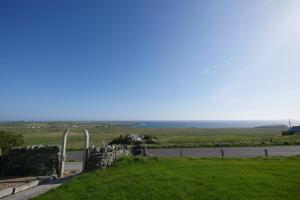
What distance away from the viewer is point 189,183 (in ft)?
41.5

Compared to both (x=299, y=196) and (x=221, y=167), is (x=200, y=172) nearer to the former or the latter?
(x=221, y=167)

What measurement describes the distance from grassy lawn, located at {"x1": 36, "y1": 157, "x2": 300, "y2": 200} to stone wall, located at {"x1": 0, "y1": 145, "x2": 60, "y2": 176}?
5109 millimetres

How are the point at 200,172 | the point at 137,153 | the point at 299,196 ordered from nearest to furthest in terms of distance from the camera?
the point at 299,196 < the point at 200,172 < the point at 137,153

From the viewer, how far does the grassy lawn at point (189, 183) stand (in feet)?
36.9

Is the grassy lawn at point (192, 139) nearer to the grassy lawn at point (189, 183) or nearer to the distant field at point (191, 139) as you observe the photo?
the distant field at point (191, 139)

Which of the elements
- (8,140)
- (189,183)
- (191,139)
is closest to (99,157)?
(189,183)

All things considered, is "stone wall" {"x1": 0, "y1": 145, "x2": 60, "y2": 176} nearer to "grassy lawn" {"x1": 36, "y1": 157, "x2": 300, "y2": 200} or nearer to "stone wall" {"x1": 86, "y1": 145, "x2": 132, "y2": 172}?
"stone wall" {"x1": 86, "y1": 145, "x2": 132, "y2": 172}

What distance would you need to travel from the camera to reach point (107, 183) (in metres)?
13.3

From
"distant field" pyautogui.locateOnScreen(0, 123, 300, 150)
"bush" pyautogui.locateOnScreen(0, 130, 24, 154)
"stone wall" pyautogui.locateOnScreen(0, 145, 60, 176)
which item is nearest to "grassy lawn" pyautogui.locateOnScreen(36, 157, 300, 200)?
"stone wall" pyautogui.locateOnScreen(0, 145, 60, 176)

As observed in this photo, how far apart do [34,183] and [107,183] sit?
5044 mm

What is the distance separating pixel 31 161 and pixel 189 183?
40.8 feet

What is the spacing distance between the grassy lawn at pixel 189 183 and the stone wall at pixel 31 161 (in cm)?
511

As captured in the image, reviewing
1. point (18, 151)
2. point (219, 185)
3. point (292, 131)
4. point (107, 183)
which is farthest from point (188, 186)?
point (292, 131)

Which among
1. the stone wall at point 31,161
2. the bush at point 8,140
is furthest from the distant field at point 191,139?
the stone wall at point 31,161
